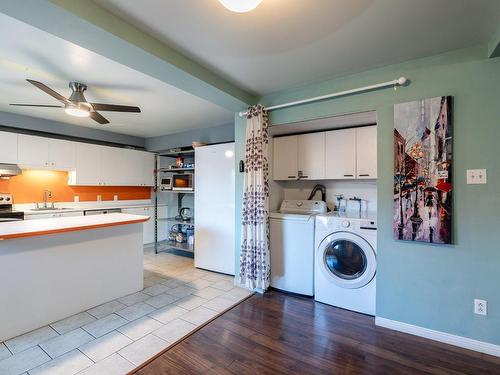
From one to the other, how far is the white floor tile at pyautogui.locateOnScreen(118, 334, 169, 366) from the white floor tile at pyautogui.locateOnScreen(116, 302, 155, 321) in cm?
42

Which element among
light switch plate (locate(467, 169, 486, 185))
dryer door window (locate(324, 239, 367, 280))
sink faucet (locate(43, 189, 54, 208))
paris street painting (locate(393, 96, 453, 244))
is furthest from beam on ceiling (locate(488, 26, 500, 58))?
sink faucet (locate(43, 189, 54, 208))

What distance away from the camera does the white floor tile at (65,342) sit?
74.3 inches

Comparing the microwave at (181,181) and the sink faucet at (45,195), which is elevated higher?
the microwave at (181,181)

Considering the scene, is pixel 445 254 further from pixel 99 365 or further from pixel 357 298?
pixel 99 365

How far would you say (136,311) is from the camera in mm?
2523

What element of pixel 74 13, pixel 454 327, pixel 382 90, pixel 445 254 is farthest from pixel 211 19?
pixel 454 327

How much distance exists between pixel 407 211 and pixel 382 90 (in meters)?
1.11

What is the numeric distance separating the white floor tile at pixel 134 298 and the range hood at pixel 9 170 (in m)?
2.59

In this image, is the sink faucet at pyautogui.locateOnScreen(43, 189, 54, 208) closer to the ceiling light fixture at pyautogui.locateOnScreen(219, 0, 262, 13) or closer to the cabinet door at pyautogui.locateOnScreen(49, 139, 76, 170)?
the cabinet door at pyautogui.locateOnScreen(49, 139, 76, 170)

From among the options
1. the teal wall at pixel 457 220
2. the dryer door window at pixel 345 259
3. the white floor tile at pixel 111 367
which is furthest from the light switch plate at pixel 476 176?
the white floor tile at pixel 111 367

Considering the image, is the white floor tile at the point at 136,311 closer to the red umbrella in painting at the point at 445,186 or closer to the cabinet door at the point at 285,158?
the cabinet door at the point at 285,158

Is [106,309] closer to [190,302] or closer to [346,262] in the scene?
[190,302]

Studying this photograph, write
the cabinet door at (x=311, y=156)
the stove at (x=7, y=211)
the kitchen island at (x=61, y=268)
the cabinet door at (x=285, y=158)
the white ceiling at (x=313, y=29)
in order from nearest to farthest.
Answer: the white ceiling at (x=313, y=29)
the kitchen island at (x=61, y=268)
the cabinet door at (x=311, y=156)
the cabinet door at (x=285, y=158)
the stove at (x=7, y=211)

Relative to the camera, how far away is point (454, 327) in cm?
200
